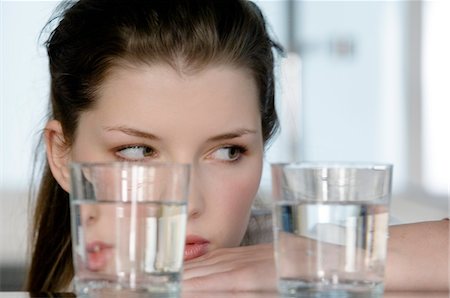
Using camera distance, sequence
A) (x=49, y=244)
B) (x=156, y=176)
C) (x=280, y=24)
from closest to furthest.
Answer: (x=156, y=176) → (x=49, y=244) → (x=280, y=24)

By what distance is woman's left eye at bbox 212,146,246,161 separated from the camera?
4.90ft

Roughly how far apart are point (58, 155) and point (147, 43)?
0.83ft

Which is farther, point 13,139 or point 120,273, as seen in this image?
point 13,139

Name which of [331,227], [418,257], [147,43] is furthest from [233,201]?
[331,227]

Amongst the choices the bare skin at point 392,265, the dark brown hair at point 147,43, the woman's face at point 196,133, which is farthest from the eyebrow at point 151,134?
the bare skin at point 392,265

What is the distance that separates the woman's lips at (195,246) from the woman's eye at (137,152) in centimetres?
13

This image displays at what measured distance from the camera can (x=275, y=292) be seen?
0.94 m

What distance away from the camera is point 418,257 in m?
1.17

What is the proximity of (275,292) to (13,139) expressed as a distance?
3.82 metres

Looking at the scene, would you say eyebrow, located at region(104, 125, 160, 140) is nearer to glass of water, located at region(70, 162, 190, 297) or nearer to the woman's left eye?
the woman's left eye

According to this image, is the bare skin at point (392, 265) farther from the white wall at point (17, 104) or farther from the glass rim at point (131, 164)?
the white wall at point (17, 104)

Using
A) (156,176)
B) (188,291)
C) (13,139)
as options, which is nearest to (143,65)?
(188,291)

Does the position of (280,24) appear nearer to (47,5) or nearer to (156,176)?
(47,5)

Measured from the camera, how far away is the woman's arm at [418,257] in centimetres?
113
